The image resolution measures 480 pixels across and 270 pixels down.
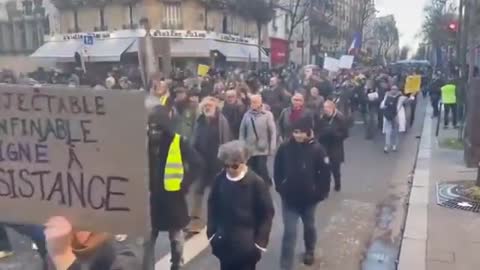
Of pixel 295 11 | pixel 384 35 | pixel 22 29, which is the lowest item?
pixel 22 29

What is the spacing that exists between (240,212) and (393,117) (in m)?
8.65

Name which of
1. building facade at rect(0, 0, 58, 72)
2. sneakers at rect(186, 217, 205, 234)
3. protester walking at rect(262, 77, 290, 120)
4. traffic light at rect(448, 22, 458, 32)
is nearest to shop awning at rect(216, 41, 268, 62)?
building facade at rect(0, 0, 58, 72)

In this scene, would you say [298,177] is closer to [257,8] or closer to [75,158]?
[75,158]

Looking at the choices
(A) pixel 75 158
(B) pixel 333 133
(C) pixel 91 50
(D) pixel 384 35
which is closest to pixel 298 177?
(A) pixel 75 158

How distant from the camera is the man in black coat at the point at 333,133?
8266 millimetres

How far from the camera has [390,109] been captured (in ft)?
39.4

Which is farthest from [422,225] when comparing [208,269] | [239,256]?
[239,256]

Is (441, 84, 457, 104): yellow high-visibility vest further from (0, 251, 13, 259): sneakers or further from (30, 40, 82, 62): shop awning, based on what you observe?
(30, 40, 82, 62): shop awning

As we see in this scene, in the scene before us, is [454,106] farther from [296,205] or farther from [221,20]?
[221,20]

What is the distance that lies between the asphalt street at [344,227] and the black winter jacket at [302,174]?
0.76 metres

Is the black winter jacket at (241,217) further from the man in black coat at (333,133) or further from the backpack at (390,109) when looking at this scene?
the backpack at (390,109)

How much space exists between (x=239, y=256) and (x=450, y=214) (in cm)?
387

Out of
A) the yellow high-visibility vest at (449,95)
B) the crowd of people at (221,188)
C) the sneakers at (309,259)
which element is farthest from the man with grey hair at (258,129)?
the yellow high-visibility vest at (449,95)

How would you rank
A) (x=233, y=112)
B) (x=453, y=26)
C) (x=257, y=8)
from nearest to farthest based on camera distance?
(x=233, y=112), (x=453, y=26), (x=257, y=8)
